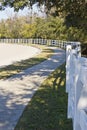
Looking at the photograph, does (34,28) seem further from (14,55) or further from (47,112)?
(47,112)

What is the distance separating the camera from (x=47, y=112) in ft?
32.8

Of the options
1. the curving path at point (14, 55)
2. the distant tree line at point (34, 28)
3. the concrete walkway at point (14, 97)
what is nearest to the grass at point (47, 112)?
the concrete walkway at point (14, 97)

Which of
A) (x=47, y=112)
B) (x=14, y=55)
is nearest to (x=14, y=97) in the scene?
(x=47, y=112)

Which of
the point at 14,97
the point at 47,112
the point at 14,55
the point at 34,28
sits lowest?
the point at 34,28

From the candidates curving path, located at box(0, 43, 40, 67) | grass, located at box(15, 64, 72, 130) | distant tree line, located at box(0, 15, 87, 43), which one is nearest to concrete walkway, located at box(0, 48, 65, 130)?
grass, located at box(15, 64, 72, 130)

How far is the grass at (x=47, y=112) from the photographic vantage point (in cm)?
860

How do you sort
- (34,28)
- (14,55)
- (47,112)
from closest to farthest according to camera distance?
(47,112)
(14,55)
(34,28)

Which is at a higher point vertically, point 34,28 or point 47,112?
point 47,112

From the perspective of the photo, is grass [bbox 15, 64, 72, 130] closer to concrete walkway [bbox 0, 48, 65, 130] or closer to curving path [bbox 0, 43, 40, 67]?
concrete walkway [bbox 0, 48, 65, 130]

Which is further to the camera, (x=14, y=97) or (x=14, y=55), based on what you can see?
(x=14, y=55)

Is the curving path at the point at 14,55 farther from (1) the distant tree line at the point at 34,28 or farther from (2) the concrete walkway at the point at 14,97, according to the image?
(2) the concrete walkway at the point at 14,97

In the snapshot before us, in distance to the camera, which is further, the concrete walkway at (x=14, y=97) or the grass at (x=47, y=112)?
the concrete walkway at (x=14, y=97)

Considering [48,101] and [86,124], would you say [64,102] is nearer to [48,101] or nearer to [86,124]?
[48,101]

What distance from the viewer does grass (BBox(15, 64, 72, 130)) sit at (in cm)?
860
